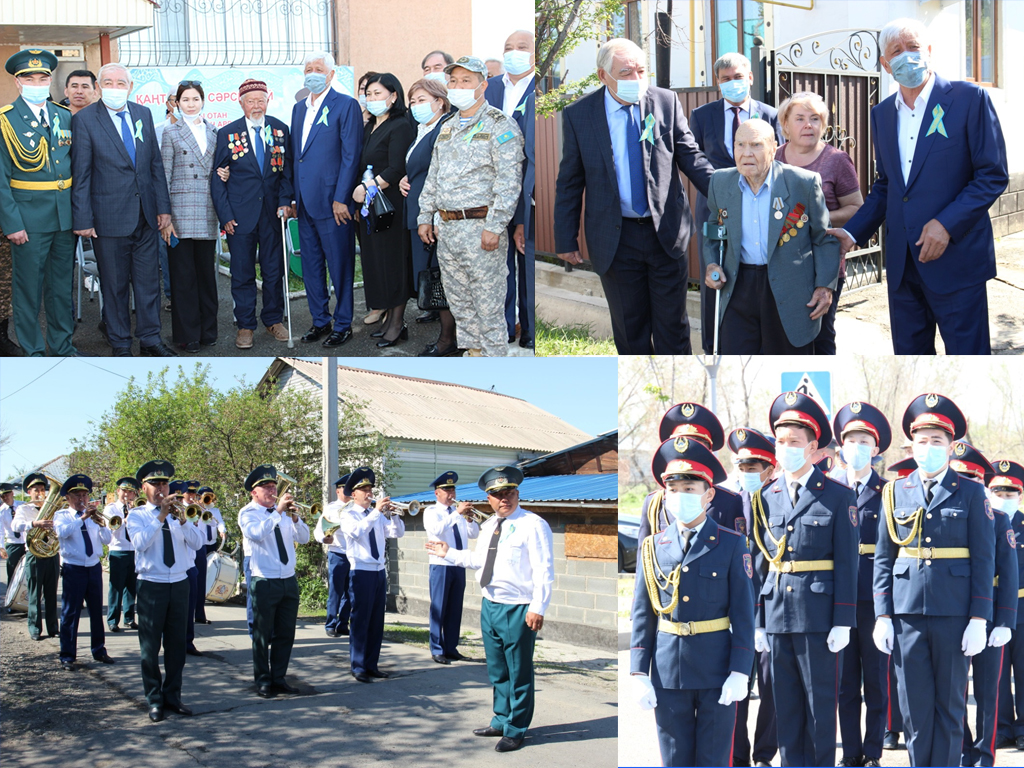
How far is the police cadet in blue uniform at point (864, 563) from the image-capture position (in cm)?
410

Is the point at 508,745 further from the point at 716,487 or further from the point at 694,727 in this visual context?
the point at 716,487

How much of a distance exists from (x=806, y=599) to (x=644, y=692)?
2.65 ft

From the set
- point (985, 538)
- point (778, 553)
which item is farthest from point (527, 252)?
point (985, 538)

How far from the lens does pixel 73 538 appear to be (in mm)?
7297

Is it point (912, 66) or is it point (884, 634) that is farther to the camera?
point (912, 66)

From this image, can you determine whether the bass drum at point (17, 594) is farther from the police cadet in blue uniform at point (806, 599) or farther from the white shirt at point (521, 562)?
the police cadet in blue uniform at point (806, 599)

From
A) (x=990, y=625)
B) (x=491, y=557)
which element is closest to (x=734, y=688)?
(x=990, y=625)

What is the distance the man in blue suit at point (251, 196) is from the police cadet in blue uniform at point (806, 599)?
3672 millimetres

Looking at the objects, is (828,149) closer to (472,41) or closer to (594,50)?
(594,50)

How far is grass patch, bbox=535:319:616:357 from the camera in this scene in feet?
21.2

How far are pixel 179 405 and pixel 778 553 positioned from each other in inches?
267

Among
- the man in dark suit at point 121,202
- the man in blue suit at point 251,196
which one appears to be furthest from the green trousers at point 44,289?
the man in blue suit at point 251,196

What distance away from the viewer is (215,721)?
5.29 m

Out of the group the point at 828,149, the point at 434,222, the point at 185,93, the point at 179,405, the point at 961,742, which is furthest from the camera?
the point at 179,405
